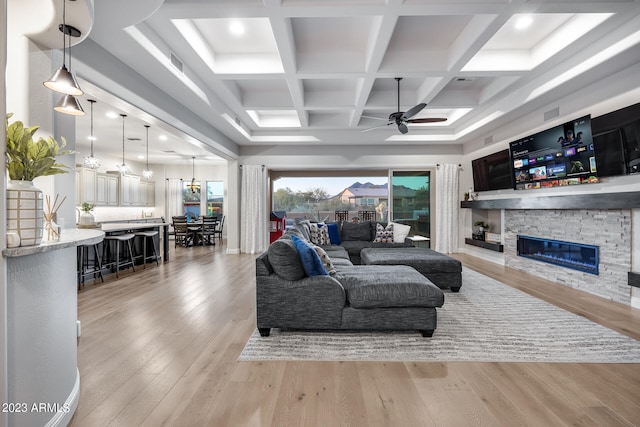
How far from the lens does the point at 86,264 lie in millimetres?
4660

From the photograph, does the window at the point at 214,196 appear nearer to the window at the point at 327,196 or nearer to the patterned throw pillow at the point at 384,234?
the window at the point at 327,196

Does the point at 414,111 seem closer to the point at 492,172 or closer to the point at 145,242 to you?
the point at 492,172

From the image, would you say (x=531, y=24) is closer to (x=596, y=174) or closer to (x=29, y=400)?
(x=596, y=174)

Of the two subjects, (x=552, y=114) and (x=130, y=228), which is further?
(x=130, y=228)

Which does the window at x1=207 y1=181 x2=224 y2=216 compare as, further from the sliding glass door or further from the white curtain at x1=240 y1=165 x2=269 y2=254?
the sliding glass door

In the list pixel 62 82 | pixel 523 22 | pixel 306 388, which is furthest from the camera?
pixel 523 22

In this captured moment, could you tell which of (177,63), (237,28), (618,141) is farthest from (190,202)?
(618,141)

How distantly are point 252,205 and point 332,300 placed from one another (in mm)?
5412

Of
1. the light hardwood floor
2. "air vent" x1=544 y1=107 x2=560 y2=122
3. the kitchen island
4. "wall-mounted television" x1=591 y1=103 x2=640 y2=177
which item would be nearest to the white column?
the kitchen island

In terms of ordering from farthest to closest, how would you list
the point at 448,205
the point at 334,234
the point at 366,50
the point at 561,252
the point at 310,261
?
the point at 448,205, the point at 334,234, the point at 561,252, the point at 366,50, the point at 310,261

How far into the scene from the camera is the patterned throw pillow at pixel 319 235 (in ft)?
18.7

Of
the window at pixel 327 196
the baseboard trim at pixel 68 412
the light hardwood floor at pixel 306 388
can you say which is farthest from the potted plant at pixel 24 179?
the window at pixel 327 196

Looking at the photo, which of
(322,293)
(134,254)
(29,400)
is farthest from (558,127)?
(134,254)

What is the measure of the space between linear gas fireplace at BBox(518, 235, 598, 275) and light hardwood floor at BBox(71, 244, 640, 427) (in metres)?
1.37
